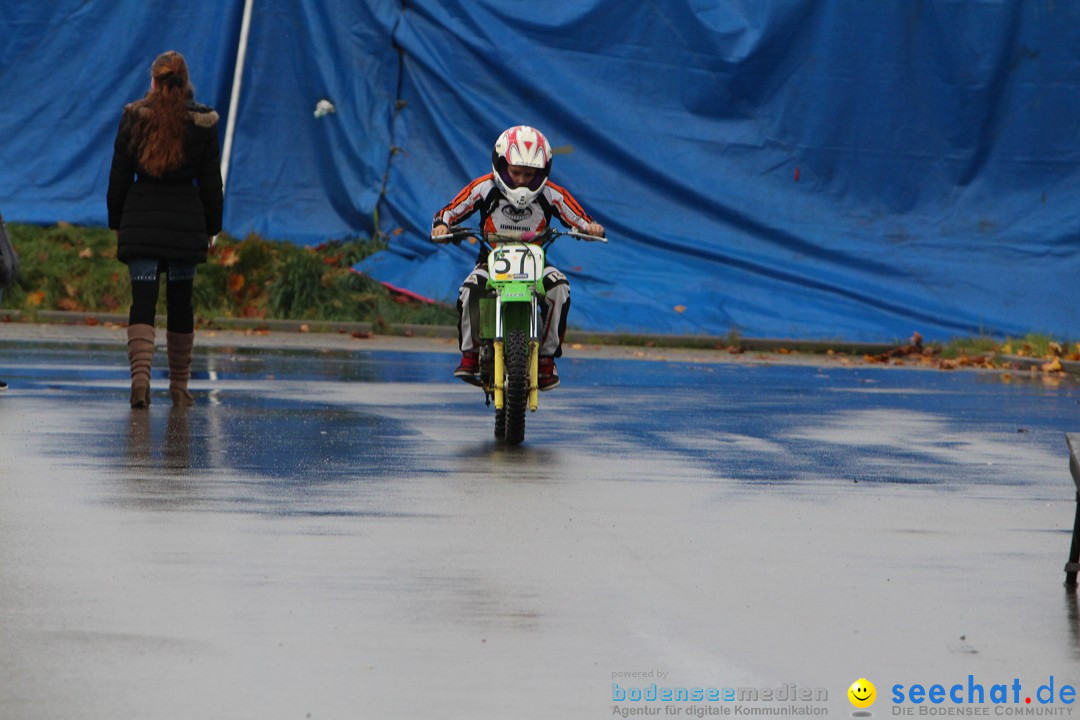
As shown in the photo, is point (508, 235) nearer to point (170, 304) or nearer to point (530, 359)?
point (530, 359)

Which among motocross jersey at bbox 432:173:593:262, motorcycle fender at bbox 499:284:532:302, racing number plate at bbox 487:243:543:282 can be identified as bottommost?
motorcycle fender at bbox 499:284:532:302

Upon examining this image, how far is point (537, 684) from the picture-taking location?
517 cm

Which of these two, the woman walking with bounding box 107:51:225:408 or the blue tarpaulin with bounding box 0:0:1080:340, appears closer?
the woman walking with bounding box 107:51:225:408

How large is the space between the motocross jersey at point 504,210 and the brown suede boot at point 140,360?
6.22 feet

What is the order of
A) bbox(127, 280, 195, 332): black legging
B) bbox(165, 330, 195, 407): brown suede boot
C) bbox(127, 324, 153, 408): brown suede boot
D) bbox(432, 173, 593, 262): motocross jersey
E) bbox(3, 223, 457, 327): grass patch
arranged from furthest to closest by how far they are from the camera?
bbox(3, 223, 457, 327): grass patch
bbox(165, 330, 195, 407): brown suede boot
bbox(127, 280, 195, 332): black legging
bbox(127, 324, 153, 408): brown suede boot
bbox(432, 173, 593, 262): motocross jersey

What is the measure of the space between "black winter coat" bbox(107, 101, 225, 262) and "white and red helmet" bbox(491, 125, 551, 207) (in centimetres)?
173

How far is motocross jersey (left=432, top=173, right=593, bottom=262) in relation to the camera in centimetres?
1185

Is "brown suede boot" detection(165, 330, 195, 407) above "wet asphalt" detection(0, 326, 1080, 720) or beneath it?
above

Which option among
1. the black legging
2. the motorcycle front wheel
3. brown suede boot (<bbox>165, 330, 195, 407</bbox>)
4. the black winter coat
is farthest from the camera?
brown suede boot (<bbox>165, 330, 195, 407</bbox>)

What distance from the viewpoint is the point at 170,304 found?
12.7 meters

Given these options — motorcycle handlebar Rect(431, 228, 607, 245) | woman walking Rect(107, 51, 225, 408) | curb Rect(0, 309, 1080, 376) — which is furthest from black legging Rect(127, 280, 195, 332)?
curb Rect(0, 309, 1080, 376)

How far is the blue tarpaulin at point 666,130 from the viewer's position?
2225 centimetres

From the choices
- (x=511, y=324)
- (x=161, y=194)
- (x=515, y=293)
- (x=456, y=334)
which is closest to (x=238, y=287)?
(x=456, y=334)

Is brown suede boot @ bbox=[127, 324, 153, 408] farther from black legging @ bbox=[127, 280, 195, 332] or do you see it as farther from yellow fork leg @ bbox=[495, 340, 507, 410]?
yellow fork leg @ bbox=[495, 340, 507, 410]
